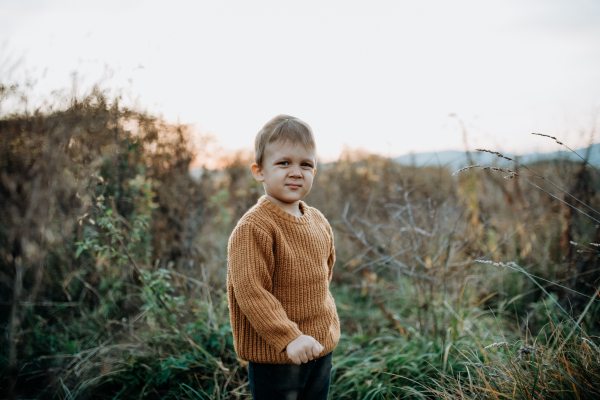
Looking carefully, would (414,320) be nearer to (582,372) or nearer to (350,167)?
(582,372)

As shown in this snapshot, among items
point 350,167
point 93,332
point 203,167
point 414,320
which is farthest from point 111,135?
point 350,167

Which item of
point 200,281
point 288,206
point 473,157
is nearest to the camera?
point 288,206

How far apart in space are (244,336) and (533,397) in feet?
4.22

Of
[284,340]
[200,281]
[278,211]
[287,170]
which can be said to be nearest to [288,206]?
[278,211]

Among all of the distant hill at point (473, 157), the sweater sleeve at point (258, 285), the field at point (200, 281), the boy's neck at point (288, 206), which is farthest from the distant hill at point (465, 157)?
the sweater sleeve at point (258, 285)

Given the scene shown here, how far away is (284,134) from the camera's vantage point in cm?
146

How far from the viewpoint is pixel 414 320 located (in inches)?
129

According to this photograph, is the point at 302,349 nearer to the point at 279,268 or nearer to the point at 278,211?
the point at 279,268

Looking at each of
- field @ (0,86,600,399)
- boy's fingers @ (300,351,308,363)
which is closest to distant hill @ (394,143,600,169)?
field @ (0,86,600,399)

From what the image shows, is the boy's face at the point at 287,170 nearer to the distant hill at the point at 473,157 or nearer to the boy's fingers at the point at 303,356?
the boy's fingers at the point at 303,356

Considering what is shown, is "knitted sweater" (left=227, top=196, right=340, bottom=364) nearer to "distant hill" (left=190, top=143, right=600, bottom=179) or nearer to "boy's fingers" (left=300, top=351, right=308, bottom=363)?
"boy's fingers" (left=300, top=351, right=308, bottom=363)

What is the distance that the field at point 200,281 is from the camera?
2.04 meters

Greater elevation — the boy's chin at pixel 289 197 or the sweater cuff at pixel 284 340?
the boy's chin at pixel 289 197

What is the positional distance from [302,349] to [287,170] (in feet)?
2.37
